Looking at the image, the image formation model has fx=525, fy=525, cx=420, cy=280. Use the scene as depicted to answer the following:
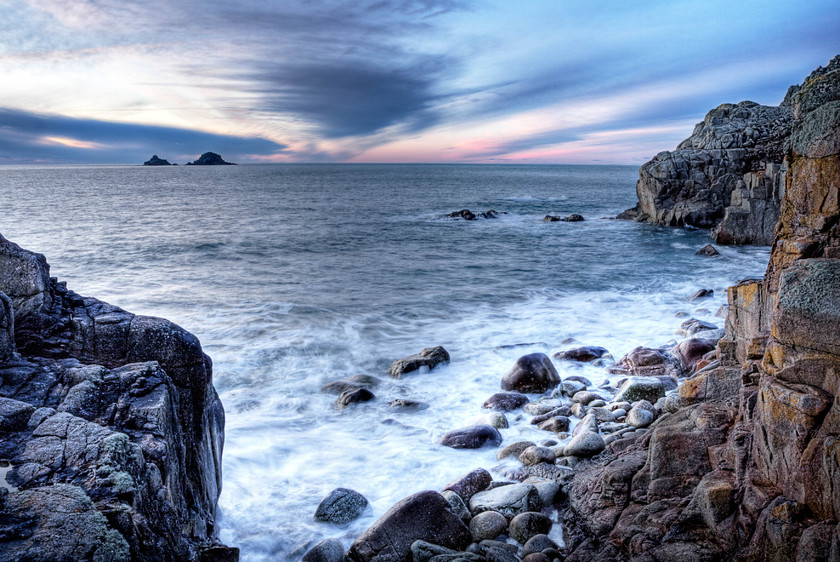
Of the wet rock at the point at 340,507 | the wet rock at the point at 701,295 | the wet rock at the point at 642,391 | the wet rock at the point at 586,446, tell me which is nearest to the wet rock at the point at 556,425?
the wet rock at the point at 642,391

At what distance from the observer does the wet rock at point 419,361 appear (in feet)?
45.9

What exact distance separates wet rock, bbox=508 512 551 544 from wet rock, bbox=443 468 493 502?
3.71 ft

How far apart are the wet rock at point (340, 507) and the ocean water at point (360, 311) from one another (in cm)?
15

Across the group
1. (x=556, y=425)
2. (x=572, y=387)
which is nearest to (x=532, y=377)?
(x=572, y=387)

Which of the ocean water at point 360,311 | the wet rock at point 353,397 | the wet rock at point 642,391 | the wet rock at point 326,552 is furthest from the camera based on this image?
the wet rock at point 353,397

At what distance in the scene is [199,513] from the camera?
6.00m

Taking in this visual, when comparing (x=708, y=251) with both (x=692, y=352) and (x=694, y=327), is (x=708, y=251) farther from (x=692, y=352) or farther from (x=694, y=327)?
(x=692, y=352)

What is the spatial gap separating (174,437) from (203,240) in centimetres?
3497

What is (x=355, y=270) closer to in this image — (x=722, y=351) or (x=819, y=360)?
(x=722, y=351)

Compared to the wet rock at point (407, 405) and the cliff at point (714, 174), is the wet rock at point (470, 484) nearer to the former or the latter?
the wet rock at point (407, 405)

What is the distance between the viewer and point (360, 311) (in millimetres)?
20375

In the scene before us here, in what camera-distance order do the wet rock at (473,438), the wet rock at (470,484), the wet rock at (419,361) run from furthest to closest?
the wet rock at (419,361), the wet rock at (473,438), the wet rock at (470,484)

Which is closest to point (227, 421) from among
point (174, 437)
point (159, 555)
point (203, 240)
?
point (174, 437)

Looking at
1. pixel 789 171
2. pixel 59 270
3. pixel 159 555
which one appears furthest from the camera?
pixel 59 270
